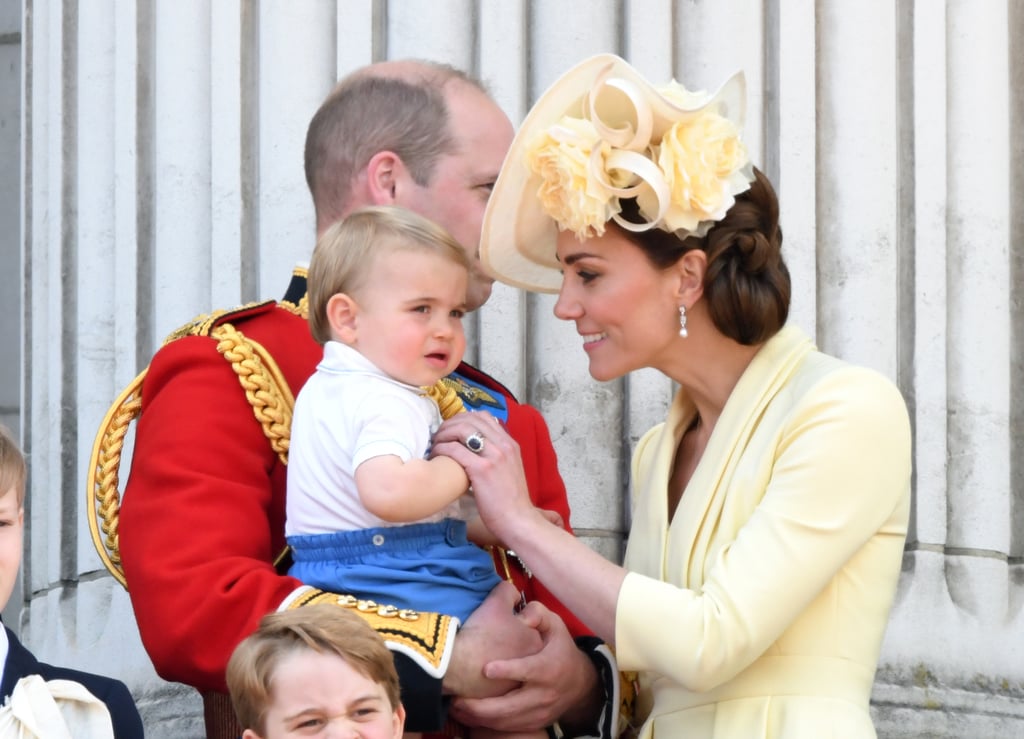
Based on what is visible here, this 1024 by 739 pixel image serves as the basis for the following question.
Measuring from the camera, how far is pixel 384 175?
3.69m

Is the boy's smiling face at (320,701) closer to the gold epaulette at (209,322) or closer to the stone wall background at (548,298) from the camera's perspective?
the gold epaulette at (209,322)

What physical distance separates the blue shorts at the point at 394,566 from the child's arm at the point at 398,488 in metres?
0.08

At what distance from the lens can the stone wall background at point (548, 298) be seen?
4086mm

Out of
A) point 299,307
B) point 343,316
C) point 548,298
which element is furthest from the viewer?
point 548,298

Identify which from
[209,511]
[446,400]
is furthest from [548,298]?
[209,511]

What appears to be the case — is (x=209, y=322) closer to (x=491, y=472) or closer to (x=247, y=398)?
(x=247, y=398)

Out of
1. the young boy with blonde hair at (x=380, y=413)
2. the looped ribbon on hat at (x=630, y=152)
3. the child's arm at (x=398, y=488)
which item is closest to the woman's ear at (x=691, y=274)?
the looped ribbon on hat at (x=630, y=152)

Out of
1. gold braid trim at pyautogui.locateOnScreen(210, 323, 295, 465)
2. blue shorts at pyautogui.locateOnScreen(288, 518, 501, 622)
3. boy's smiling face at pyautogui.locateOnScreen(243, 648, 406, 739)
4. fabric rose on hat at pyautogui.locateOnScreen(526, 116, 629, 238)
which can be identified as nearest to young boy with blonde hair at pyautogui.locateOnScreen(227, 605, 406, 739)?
boy's smiling face at pyautogui.locateOnScreen(243, 648, 406, 739)

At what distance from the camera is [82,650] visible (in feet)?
14.2

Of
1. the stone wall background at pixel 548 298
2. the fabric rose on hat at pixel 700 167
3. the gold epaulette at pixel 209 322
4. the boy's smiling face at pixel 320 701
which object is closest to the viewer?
the boy's smiling face at pixel 320 701

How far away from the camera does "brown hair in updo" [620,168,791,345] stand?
10.6 feet

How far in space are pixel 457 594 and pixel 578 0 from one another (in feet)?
5.39

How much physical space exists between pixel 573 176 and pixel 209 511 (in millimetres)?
824

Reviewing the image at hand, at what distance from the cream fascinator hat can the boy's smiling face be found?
2.89 feet
